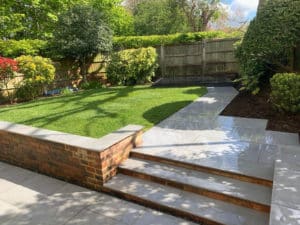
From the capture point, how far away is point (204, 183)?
3.03 meters

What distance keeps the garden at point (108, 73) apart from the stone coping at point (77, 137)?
69 cm

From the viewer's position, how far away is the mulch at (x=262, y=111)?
473cm

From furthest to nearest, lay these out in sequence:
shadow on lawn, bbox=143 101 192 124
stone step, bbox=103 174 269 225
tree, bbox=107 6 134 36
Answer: tree, bbox=107 6 134 36 → shadow on lawn, bbox=143 101 192 124 → stone step, bbox=103 174 269 225

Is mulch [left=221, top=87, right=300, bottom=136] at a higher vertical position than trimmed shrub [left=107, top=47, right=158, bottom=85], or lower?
lower

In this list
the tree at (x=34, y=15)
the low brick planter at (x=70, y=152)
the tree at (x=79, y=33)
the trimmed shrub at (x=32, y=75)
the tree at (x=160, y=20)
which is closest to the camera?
the low brick planter at (x=70, y=152)

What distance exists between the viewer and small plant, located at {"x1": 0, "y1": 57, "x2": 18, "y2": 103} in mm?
7784

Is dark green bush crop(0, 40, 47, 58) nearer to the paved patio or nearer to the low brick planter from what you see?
the low brick planter

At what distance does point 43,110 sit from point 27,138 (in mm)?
2514

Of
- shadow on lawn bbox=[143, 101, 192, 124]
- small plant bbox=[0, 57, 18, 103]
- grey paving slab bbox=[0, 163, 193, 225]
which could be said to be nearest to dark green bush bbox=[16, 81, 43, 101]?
small plant bbox=[0, 57, 18, 103]

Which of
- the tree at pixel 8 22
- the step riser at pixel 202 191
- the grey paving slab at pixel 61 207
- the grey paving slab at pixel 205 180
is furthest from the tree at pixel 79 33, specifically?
the step riser at pixel 202 191

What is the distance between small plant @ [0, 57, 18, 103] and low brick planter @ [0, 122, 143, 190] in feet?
14.6

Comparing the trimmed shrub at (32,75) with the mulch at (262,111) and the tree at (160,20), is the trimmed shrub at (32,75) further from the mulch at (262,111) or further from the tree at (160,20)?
the tree at (160,20)

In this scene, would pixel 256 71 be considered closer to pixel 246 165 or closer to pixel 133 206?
pixel 246 165

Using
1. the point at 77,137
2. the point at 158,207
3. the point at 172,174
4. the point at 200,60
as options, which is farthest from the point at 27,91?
the point at 158,207
